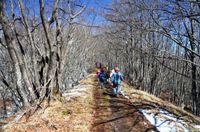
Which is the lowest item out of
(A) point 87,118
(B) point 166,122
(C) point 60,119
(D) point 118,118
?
(B) point 166,122

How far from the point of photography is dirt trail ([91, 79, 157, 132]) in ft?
34.5

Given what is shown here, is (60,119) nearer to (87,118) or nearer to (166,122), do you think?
(87,118)

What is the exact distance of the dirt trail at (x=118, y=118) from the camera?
1052 centimetres

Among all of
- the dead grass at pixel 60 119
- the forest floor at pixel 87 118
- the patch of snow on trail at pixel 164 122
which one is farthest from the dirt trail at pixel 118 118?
the dead grass at pixel 60 119

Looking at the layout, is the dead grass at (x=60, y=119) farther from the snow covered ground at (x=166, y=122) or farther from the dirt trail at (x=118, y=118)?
the snow covered ground at (x=166, y=122)

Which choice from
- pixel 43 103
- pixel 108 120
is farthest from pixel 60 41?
pixel 108 120

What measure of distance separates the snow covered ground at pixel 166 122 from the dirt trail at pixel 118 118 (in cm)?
36

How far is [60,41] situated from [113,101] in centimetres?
492

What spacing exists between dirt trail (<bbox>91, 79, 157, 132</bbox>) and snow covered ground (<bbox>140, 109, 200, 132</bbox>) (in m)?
0.36

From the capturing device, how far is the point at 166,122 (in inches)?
467

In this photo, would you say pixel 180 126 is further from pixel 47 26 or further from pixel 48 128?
pixel 47 26

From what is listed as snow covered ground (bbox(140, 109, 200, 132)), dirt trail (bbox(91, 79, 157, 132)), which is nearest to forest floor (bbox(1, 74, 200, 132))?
dirt trail (bbox(91, 79, 157, 132))

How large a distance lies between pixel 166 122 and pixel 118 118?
7.06 feet

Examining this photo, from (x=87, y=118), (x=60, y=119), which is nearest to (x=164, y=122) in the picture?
(x=87, y=118)
